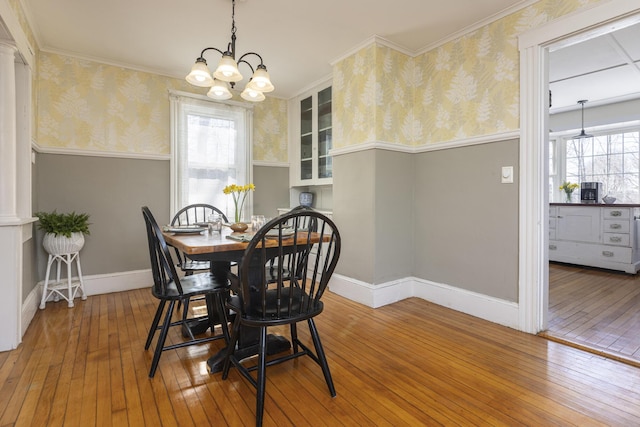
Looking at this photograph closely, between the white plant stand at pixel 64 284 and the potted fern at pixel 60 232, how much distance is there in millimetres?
72

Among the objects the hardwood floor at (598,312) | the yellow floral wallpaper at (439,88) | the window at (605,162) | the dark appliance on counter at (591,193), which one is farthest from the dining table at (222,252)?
the window at (605,162)

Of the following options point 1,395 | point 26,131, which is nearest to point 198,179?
point 26,131

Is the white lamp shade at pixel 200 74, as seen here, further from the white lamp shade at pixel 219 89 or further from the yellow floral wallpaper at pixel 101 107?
the yellow floral wallpaper at pixel 101 107

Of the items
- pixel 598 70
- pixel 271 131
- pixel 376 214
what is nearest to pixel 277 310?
pixel 376 214

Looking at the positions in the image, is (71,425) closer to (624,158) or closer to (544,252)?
(544,252)

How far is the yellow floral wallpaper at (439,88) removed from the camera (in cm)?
246

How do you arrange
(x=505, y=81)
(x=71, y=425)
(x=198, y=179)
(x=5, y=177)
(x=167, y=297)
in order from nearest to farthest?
(x=71, y=425)
(x=167, y=297)
(x=5, y=177)
(x=505, y=81)
(x=198, y=179)

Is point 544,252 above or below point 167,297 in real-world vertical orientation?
above

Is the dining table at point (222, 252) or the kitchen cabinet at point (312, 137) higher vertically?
the kitchen cabinet at point (312, 137)

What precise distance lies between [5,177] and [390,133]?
285cm

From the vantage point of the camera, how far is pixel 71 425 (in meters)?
1.39

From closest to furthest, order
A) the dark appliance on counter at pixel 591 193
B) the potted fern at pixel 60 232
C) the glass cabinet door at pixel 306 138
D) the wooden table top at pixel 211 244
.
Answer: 1. the wooden table top at pixel 211 244
2. the potted fern at pixel 60 232
3. the glass cabinet door at pixel 306 138
4. the dark appliance on counter at pixel 591 193

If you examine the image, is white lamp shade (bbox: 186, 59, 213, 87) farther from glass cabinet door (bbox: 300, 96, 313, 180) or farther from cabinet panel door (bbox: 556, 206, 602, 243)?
cabinet panel door (bbox: 556, 206, 602, 243)

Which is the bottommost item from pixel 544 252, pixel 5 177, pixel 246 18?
pixel 544 252
